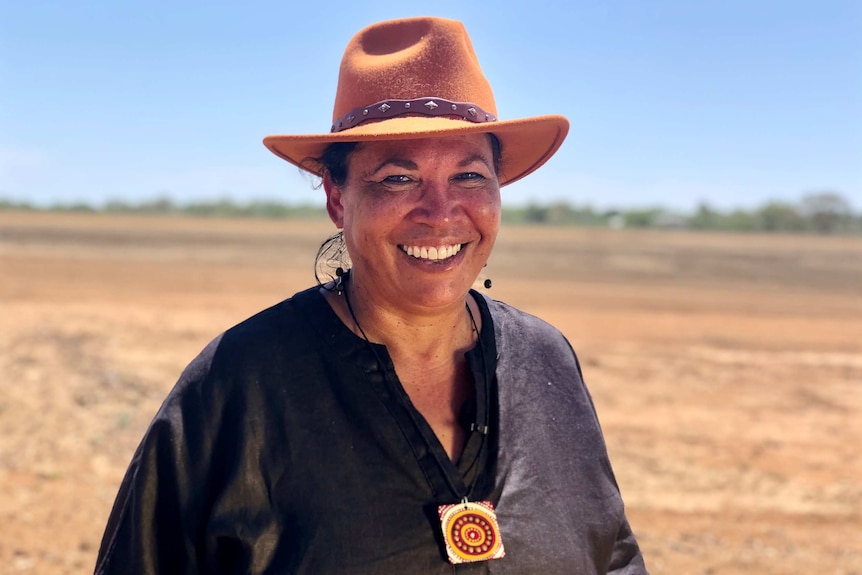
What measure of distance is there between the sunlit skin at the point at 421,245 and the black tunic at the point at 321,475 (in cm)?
9

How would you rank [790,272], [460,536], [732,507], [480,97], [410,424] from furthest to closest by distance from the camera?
[790,272]
[732,507]
[480,97]
[410,424]
[460,536]

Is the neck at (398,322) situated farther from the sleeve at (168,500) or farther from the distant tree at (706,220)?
the distant tree at (706,220)

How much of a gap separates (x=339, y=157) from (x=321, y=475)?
765mm

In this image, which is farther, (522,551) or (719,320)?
(719,320)

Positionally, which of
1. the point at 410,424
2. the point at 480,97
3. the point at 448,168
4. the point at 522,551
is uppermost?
the point at 480,97

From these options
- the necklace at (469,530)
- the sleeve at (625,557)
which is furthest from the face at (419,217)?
the sleeve at (625,557)

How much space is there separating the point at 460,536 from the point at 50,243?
28.2m

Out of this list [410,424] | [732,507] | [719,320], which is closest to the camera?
[410,424]

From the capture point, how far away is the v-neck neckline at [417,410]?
1.82 m

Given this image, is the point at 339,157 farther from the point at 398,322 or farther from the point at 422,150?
the point at 398,322

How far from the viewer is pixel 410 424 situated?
1.85 metres

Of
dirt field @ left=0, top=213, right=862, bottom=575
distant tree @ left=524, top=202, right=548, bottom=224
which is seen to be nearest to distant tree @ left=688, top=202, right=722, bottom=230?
distant tree @ left=524, top=202, right=548, bottom=224

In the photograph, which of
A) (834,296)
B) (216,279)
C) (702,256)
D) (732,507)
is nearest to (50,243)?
(216,279)

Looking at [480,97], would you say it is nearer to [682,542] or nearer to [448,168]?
[448,168]
